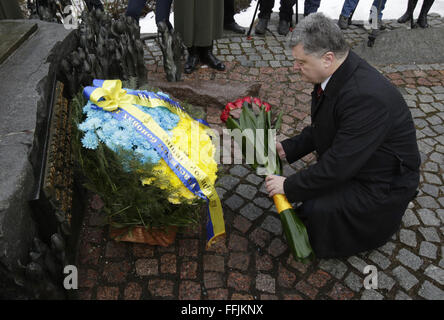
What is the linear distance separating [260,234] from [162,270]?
0.84 metres

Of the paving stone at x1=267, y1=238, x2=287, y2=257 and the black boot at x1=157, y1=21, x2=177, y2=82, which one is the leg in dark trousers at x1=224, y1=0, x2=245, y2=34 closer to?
the black boot at x1=157, y1=21, x2=177, y2=82

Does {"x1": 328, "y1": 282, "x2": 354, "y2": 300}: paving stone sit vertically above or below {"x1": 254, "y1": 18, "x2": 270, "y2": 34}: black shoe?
below

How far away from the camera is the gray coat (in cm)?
454

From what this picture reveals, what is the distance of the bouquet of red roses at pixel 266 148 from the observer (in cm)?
262

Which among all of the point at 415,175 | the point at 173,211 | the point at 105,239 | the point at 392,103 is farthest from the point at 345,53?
the point at 105,239

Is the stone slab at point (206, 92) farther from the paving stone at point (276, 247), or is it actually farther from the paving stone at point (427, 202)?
the paving stone at point (427, 202)

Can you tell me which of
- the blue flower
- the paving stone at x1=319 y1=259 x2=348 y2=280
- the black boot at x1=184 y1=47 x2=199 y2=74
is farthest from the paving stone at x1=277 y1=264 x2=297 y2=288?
the black boot at x1=184 y1=47 x2=199 y2=74

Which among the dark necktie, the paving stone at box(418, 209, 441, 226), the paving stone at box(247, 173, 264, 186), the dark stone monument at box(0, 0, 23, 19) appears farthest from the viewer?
the dark stone monument at box(0, 0, 23, 19)

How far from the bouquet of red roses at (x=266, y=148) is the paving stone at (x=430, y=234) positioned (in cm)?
107

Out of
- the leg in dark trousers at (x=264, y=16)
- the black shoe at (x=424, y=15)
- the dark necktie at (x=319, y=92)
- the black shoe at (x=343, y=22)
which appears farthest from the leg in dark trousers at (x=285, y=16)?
the dark necktie at (x=319, y=92)

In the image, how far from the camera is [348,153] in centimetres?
224

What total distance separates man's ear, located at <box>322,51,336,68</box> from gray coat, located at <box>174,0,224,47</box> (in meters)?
2.76

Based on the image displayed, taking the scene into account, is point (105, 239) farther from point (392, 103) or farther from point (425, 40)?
point (425, 40)
